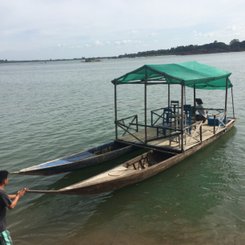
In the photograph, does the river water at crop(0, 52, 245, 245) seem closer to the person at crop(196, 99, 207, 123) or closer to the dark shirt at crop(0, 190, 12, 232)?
the person at crop(196, 99, 207, 123)

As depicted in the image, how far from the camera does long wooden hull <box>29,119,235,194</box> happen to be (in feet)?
29.2

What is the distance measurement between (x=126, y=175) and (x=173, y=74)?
453 centimetres

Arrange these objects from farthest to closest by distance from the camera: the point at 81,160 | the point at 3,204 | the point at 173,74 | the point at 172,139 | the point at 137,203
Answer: the point at 172,139, the point at 173,74, the point at 81,160, the point at 137,203, the point at 3,204

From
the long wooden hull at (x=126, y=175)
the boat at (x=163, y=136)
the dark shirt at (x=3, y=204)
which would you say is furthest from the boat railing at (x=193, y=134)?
the dark shirt at (x=3, y=204)

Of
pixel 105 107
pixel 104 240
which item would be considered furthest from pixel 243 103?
pixel 104 240

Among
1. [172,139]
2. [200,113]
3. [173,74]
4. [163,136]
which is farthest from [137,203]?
[200,113]

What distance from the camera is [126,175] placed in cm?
1000

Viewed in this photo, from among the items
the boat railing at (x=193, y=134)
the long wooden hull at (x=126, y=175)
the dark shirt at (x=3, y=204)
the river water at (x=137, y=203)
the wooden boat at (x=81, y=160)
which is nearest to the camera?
the dark shirt at (x=3, y=204)

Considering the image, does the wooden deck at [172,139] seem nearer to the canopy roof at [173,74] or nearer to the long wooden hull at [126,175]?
the long wooden hull at [126,175]

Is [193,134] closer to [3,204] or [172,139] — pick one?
[172,139]

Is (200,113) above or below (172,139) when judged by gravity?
above

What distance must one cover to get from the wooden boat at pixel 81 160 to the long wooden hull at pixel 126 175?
1309 millimetres

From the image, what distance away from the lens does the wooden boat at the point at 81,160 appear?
10.4 m

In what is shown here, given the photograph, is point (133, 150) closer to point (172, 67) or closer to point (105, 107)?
point (172, 67)
